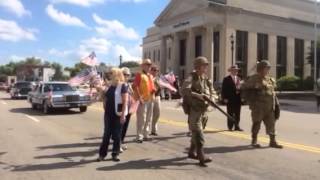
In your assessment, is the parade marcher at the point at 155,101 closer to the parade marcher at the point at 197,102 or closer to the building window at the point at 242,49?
the parade marcher at the point at 197,102

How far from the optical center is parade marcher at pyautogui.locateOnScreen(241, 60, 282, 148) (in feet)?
38.7

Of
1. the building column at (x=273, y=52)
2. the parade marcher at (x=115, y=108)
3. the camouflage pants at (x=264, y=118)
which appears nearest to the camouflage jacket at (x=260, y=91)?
the camouflage pants at (x=264, y=118)

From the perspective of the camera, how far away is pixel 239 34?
2864 inches

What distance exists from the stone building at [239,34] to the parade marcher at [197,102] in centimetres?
5694

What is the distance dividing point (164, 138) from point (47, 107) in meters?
12.3

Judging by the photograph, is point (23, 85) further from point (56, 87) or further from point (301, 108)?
point (301, 108)

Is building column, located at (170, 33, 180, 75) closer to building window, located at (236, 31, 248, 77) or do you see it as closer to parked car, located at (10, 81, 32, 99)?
building window, located at (236, 31, 248, 77)

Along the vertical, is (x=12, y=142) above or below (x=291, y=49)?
below

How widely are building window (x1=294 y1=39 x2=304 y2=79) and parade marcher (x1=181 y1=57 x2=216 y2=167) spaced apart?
71.9 m

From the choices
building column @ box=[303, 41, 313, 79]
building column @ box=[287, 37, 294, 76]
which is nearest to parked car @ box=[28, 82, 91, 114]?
building column @ box=[287, 37, 294, 76]

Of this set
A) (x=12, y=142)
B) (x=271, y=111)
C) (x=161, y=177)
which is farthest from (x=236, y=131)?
(x=161, y=177)

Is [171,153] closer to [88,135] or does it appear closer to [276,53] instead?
[88,135]

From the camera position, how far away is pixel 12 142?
13.6m

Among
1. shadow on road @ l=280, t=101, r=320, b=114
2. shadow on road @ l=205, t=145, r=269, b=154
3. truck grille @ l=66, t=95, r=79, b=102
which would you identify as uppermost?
truck grille @ l=66, t=95, r=79, b=102
